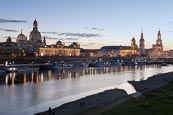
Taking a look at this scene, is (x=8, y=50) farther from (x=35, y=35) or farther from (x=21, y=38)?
(x=35, y=35)

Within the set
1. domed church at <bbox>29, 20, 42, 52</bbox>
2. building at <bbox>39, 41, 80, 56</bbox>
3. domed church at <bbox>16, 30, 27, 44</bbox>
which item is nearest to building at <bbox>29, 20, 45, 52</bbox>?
domed church at <bbox>29, 20, 42, 52</bbox>

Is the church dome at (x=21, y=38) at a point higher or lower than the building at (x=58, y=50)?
higher

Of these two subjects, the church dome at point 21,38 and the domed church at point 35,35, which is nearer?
the church dome at point 21,38

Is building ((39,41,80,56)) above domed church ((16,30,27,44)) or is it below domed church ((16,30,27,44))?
below

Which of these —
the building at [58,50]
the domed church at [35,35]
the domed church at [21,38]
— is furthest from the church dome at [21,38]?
the building at [58,50]

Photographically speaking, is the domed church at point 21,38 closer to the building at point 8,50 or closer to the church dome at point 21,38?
the church dome at point 21,38

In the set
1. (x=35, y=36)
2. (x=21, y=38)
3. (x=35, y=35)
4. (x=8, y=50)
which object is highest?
(x=35, y=35)

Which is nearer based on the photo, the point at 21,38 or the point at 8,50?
the point at 8,50

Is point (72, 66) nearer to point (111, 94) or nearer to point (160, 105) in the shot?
point (111, 94)

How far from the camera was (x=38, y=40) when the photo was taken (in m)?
188

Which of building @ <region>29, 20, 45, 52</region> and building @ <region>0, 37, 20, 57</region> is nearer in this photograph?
building @ <region>0, 37, 20, 57</region>

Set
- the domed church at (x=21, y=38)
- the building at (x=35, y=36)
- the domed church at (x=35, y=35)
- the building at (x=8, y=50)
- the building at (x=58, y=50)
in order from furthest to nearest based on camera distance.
A: the domed church at (x=35, y=35), the building at (x=35, y=36), the domed church at (x=21, y=38), the building at (x=58, y=50), the building at (x=8, y=50)

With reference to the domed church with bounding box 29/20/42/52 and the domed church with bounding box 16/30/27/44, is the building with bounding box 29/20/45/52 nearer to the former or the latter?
the domed church with bounding box 29/20/42/52

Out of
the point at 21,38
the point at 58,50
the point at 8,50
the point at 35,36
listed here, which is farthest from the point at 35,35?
the point at 8,50
